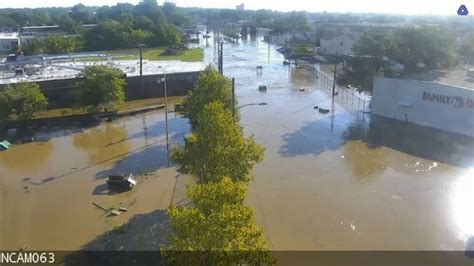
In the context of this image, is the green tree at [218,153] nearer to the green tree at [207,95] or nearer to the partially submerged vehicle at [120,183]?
the partially submerged vehicle at [120,183]

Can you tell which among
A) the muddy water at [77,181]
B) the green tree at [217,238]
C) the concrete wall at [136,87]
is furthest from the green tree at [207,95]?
the green tree at [217,238]

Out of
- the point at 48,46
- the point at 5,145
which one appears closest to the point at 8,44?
the point at 48,46

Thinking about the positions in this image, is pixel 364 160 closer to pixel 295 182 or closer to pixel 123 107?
pixel 295 182

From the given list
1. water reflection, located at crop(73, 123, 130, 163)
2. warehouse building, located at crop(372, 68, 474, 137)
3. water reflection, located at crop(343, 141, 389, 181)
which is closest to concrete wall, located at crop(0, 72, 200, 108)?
water reflection, located at crop(73, 123, 130, 163)

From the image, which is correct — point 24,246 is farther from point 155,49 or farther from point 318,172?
point 155,49

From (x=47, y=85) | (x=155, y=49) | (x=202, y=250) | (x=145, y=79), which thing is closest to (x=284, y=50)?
(x=155, y=49)
